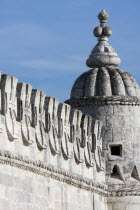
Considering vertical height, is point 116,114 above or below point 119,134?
above

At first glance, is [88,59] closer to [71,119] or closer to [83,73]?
[83,73]

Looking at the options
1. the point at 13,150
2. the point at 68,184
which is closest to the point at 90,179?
the point at 68,184

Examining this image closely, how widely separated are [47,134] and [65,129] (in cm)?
129

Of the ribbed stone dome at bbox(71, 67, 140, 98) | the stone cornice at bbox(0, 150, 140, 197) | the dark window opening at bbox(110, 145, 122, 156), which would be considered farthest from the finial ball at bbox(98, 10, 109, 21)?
the stone cornice at bbox(0, 150, 140, 197)

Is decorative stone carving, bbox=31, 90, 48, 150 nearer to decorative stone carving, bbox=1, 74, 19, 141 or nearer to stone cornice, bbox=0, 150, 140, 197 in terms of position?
stone cornice, bbox=0, 150, 140, 197

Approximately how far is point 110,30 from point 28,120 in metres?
7.56

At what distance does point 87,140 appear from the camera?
2464 cm

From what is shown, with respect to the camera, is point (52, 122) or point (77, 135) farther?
point (77, 135)

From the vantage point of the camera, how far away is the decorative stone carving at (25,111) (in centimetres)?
2011

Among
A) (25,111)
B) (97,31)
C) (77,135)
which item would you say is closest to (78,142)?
(77,135)

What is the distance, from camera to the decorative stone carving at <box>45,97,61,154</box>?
2180cm

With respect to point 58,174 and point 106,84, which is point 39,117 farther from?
point 106,84

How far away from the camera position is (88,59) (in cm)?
2722

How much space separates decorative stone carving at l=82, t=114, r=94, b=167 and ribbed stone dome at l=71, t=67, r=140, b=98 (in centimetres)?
178
